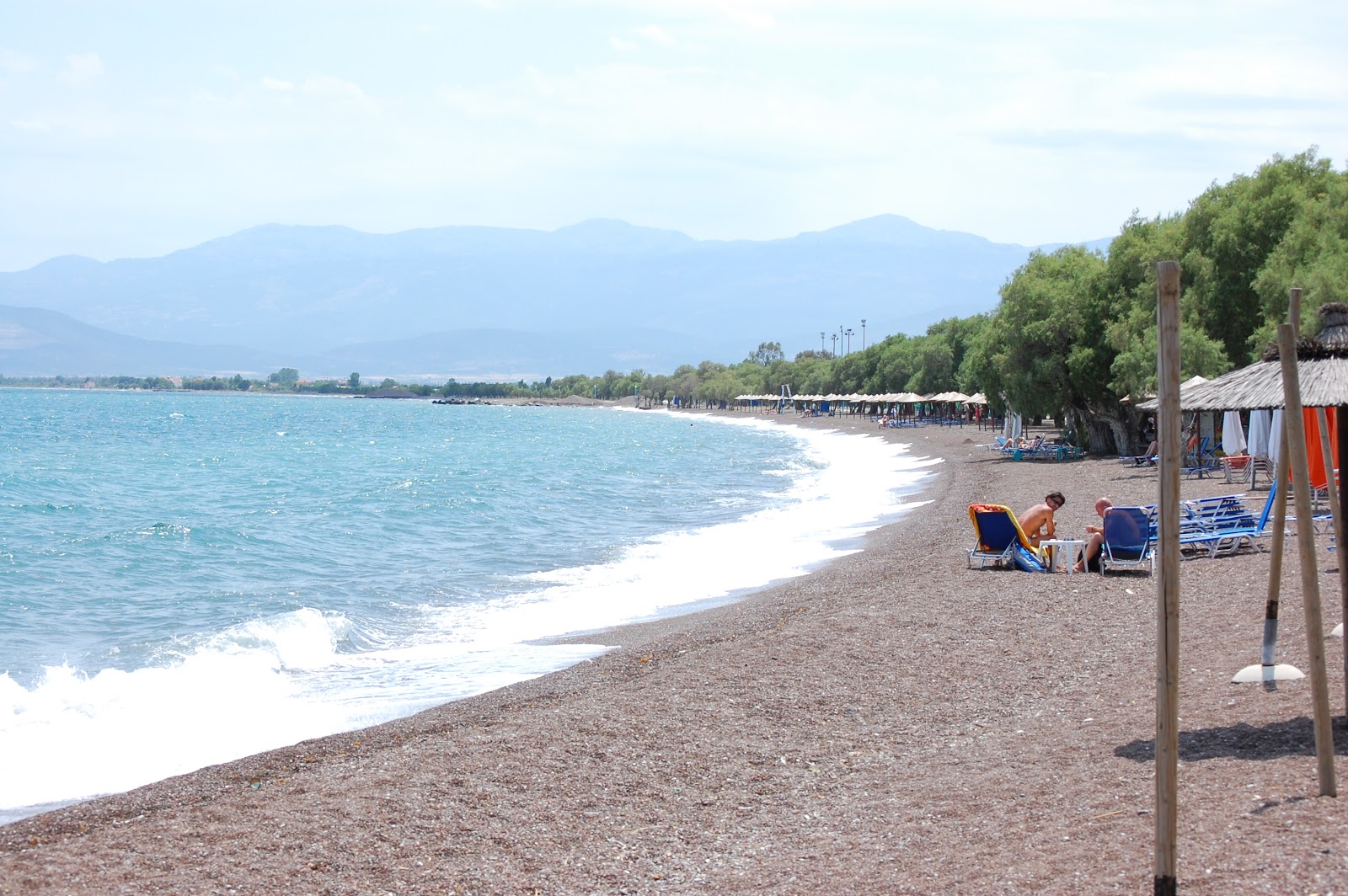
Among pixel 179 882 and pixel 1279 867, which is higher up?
pixel 1279 867

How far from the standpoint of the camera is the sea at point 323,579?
36.0 feet

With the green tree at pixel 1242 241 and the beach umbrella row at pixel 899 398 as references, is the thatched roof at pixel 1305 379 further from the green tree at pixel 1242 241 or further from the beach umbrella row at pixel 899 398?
the beach umbrella row at pixel 899 398

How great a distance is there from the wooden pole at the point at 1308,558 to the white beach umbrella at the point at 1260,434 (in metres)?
21.4

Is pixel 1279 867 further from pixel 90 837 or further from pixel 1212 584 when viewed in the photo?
pixel 1212 584

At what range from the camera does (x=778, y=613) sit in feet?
46.2

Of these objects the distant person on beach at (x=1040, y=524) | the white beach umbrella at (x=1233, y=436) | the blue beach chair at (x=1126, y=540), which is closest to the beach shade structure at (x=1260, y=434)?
the white beach umbrella at (x=1233, y=436)

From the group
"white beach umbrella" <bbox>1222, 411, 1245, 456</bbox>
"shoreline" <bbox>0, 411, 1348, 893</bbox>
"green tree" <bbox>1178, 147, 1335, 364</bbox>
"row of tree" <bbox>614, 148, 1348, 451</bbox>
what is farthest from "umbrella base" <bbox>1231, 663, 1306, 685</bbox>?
"green tree" <bbox>1178, 147, 1335, 364</bbox>

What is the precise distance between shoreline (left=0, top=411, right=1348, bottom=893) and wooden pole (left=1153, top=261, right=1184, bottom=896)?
38 cm

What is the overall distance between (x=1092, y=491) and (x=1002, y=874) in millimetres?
23824

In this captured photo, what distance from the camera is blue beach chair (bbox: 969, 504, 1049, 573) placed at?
15266 millimetres

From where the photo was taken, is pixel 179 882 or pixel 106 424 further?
pixel 106 424

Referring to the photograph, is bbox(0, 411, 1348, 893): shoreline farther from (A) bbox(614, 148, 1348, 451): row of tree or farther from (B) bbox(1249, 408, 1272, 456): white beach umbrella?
(A) bbox(614, 148, 1348, 451): row of tree

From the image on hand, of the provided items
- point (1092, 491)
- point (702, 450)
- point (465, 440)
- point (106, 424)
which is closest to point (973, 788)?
point (1092, 491)

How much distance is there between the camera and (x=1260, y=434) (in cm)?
2541
